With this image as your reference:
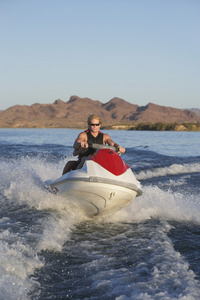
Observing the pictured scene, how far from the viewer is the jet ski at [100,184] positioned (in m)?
5.38

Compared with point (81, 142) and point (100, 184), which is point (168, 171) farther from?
point (100, 184)

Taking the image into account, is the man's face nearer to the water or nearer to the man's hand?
the man's hand

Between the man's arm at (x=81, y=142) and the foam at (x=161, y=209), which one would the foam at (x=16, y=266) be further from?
the foam at (x=161, y=209)

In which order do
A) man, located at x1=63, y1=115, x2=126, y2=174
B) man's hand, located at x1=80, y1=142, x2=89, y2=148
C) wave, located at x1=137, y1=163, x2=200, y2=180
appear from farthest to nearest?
wave, located at x1=137, y1=163, x2=200, y2=180 < man, located at x1=63, y1=115, x2=126, y2=174 < man's hand, located at x1=80, y1=142, x2=89, y2=148

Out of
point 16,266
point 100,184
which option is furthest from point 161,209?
point 16,266

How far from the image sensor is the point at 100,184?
5.34 meters

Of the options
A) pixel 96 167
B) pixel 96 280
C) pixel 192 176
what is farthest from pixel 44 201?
pixel 192 176

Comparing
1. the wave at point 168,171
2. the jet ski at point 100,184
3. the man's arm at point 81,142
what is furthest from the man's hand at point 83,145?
the wave at point 168,171

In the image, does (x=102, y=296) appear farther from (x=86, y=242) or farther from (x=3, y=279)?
(x=86, y=242)

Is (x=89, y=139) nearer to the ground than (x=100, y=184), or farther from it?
farther from it

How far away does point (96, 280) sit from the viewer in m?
3.40

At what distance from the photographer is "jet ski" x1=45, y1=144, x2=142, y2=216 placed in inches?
212

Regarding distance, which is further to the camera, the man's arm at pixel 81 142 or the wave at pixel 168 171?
the wave at pixel 168 171

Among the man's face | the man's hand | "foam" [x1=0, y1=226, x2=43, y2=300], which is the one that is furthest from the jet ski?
"foam" [x1=0, y1=226, x2=43, y2=300]
